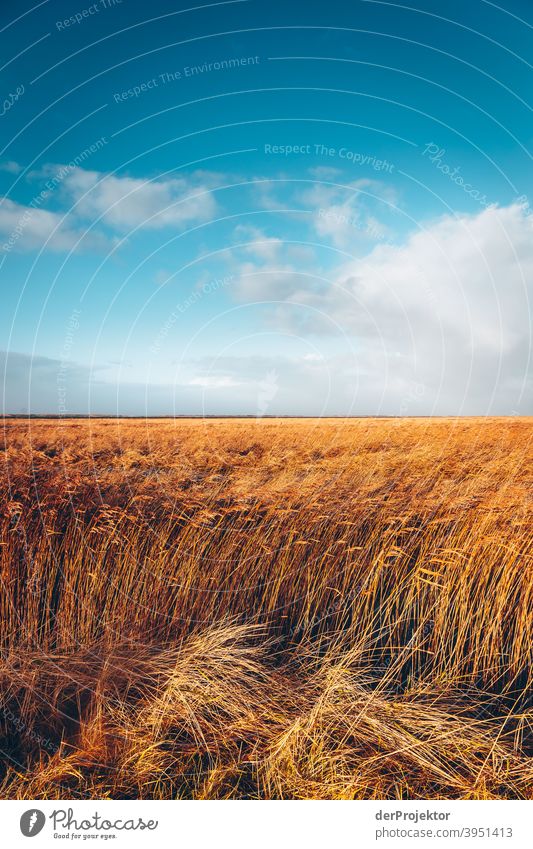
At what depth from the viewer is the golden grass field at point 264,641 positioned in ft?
12.0

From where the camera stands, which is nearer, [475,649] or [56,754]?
[56,754]

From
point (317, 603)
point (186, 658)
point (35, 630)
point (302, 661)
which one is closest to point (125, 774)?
point (186, 658)

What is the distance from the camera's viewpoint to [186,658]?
15.5ft

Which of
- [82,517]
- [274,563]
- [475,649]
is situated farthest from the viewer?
[82,517]

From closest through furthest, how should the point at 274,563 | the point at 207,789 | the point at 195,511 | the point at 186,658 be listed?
the point at 207,789 → the point at 186,658 → the point at 274,563 → the point at 195,511

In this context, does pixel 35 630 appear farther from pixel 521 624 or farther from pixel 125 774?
pixel 521 624

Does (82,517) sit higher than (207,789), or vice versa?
(82,517)

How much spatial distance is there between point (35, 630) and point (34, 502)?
7.09ft

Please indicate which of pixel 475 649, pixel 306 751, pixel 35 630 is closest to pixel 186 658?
pixel 306 751

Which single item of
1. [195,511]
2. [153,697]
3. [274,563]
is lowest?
[153,697]

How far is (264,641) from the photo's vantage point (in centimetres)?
516

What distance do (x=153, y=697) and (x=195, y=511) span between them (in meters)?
3.21

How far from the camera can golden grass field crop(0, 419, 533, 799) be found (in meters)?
3.64

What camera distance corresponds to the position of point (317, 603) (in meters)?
5.75
